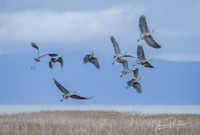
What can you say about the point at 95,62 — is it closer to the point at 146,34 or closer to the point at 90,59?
the point at 90,59

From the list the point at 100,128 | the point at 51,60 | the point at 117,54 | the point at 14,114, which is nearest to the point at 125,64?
the point at 117,54

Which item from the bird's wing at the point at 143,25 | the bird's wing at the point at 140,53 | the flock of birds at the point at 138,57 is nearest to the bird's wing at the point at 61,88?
the flock of birds at the point at 138,57

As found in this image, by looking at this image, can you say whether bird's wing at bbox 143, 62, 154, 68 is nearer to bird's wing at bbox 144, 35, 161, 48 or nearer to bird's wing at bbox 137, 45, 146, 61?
bird's wing at bbox 137, 45, 146, 61

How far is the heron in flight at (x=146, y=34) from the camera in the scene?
12.0m

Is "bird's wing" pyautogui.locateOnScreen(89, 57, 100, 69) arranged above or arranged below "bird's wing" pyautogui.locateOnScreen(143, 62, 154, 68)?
above

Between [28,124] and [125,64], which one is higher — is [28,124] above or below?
below

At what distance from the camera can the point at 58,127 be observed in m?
16.2

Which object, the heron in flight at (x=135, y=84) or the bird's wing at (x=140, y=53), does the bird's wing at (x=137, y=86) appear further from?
the bird's wing at (x=140, y=53)

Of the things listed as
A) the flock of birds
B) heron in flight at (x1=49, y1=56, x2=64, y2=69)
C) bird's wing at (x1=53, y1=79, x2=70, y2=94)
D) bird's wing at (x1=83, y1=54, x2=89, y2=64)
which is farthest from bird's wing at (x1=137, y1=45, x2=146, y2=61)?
bird's wing at (x1=53, y1=79, x2=70, y2=94)

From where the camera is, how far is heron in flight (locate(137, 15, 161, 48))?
12031 mm

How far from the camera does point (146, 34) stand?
12.6 meters

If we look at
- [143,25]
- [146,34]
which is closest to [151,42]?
[146,34]

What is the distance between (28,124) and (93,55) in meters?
5.93

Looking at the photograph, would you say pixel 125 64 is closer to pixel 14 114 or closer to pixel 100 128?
pixel 100 128
